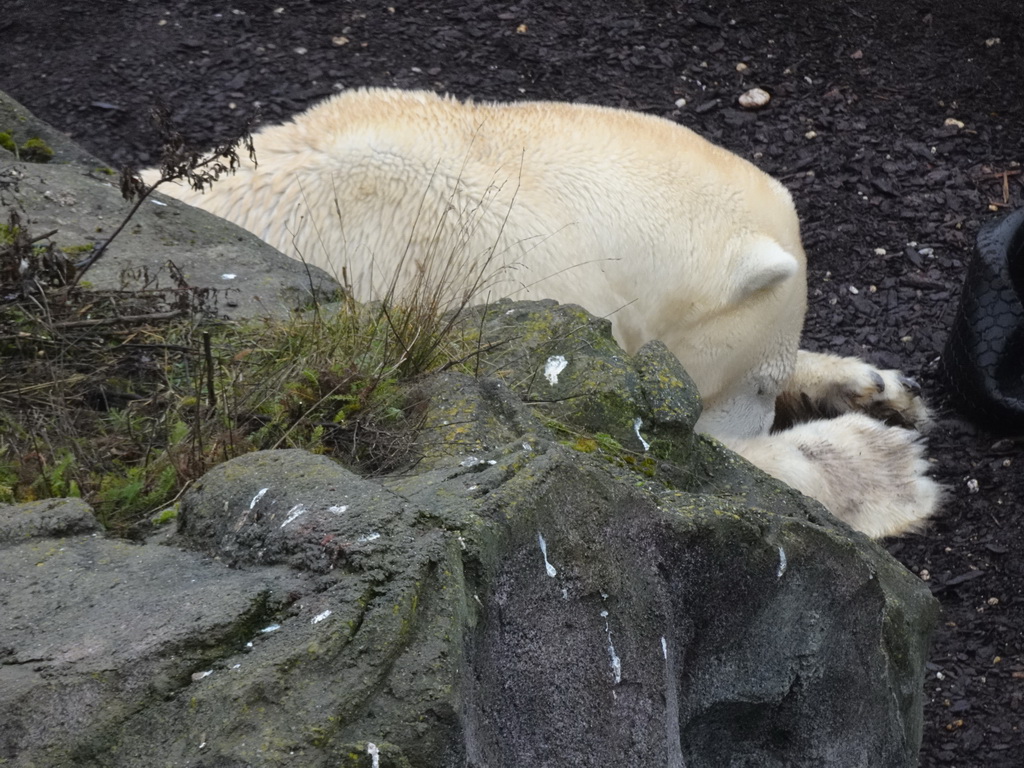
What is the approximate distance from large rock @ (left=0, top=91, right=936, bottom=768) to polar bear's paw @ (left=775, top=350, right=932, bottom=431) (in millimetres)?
2572

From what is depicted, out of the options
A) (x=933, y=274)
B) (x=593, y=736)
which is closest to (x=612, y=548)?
(x=593, y=736)

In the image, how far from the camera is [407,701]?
4.70ft

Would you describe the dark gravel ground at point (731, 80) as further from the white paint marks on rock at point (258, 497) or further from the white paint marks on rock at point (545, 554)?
the white paint marks on rock at point (258, 497)

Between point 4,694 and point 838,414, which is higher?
point 4,694

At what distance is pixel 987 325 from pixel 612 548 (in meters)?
3.49

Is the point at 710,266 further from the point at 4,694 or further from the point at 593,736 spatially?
the point at 4,694

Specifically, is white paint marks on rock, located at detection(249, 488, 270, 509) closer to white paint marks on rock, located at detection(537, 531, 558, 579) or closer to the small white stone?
white paint marks on rock, located at detection(537, 531, 558, 579)

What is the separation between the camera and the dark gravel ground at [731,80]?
Answer: 232 inches

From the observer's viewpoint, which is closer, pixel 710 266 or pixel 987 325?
pixel 710 266

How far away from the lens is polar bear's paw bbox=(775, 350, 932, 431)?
5074mm

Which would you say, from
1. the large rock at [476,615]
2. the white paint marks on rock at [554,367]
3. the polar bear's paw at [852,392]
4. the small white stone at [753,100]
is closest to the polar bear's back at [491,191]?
the white paint marks on rock at [554,367]

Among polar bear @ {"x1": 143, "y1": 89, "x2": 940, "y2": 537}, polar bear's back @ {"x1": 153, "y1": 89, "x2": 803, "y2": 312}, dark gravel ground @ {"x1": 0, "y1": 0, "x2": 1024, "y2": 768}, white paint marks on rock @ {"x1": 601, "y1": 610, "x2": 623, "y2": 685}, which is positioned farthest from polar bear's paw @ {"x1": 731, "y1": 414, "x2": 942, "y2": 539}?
white paint marks on rock @ {"x1": 601, "y1": 610, "x2": 623, "y2": 685}

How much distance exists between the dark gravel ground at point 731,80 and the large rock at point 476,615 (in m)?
3.45

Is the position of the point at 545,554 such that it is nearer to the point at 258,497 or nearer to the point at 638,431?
the point at 258,497
